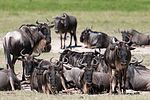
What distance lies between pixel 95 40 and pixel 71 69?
34.2 ft

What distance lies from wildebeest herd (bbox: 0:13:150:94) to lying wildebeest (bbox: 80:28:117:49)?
728 cm

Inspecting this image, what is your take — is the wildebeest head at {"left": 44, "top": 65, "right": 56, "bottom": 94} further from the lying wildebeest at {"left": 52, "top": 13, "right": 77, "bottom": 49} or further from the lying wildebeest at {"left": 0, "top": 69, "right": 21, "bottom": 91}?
the lying wildebeest at {"left": 52, "top": 13, "right": 77, "bottom": 49}

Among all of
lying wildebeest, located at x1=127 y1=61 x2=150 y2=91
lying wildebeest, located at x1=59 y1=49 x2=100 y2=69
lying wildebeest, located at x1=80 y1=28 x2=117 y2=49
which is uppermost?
lying wildebeest, located at x1=59 y1=49 x2=100 y2=69

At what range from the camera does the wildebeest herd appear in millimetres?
Result: 14750

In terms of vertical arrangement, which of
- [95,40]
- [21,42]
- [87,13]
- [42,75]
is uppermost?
[21,42]

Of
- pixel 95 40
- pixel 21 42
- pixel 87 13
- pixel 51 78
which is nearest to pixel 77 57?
pixel 21 42

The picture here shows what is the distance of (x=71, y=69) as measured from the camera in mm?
16641

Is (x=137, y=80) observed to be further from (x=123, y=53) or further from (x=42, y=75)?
(x=42, y=75)

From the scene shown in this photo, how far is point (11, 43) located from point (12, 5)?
29.3 m

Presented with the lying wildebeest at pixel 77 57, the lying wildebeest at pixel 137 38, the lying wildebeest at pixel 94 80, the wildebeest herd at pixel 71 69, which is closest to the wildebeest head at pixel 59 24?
the lying wildebeest at pixel 137 38

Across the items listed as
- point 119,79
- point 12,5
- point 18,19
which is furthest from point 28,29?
point 12,5

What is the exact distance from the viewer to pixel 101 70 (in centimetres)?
1655

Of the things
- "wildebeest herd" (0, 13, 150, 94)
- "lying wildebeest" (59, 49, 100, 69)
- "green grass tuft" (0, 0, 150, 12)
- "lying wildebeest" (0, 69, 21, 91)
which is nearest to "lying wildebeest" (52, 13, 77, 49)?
"wildebeest herd" (0, 13, 150, 94)

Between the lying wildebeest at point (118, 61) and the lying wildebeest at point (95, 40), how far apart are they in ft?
38.0
